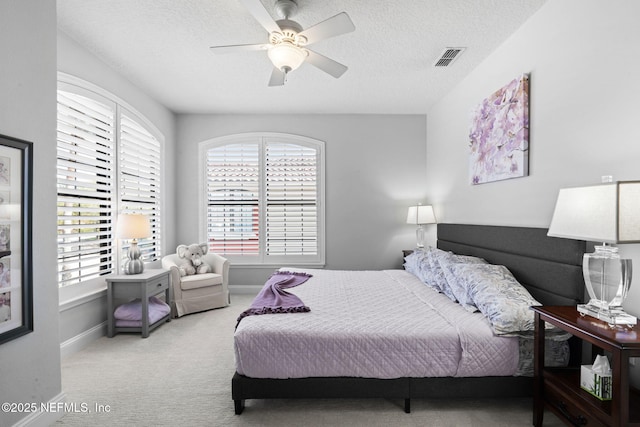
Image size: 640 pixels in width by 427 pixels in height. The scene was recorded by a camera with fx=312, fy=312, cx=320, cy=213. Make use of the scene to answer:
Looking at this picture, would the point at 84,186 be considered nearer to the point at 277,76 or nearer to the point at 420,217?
the point at 277,76

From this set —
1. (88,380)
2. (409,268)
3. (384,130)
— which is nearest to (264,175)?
(384,130)

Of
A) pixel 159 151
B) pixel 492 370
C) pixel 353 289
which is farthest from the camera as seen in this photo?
pixel 159 151

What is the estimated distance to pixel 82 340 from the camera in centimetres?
296

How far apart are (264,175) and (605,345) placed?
4332 mm

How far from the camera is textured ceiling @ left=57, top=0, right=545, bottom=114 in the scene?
2.38 m

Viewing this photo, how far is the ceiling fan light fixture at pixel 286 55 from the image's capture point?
228 cm

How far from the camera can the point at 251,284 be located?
4961mm

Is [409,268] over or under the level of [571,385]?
over

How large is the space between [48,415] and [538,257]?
3.42m

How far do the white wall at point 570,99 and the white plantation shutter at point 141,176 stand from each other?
12.9 ft

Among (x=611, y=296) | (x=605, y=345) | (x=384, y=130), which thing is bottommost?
(x=605, y=345)

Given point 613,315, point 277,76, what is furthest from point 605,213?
point 277,76

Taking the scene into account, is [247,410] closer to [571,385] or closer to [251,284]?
[571,385]

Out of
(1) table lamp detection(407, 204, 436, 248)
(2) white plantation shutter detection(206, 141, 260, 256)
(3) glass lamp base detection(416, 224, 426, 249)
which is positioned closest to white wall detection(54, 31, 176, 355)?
(2) white plantation shutter detection(206, 141, 260, 256)
